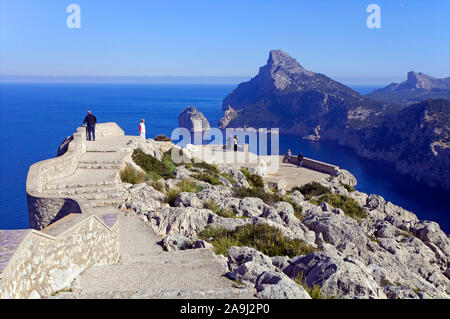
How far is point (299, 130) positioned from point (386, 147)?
53307 millimetres

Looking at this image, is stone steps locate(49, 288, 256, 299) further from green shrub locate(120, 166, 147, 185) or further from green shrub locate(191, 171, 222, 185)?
green shrub locate(191, 171, 222, 185)

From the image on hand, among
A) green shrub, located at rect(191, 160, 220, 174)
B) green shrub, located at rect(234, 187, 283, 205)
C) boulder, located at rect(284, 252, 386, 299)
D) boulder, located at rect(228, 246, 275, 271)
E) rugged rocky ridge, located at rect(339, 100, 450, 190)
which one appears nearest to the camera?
boulder, located at rect(284, 252, 386, 299)

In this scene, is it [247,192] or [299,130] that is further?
[299,130]

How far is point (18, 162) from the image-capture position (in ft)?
238

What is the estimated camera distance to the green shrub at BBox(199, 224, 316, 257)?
8086 millimetres

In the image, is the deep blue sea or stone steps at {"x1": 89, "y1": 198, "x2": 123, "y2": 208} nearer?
stone steps at {"x1": 89, "y1": 198, "x2": 123, "y2": 208}

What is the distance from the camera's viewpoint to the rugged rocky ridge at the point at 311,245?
542cm

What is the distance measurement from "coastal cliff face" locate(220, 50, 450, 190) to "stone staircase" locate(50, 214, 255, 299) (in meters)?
99.1

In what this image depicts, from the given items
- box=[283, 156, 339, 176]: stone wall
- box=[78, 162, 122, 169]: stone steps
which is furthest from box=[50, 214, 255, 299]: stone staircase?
box=[283, 156, 339, 176]: stone wall

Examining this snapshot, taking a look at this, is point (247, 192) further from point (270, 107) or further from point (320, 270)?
point (270, 107)

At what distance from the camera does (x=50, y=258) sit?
510cm

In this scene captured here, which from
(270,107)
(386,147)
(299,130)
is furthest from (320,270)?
(270,107)

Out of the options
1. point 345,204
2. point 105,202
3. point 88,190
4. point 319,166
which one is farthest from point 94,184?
point 319,166
